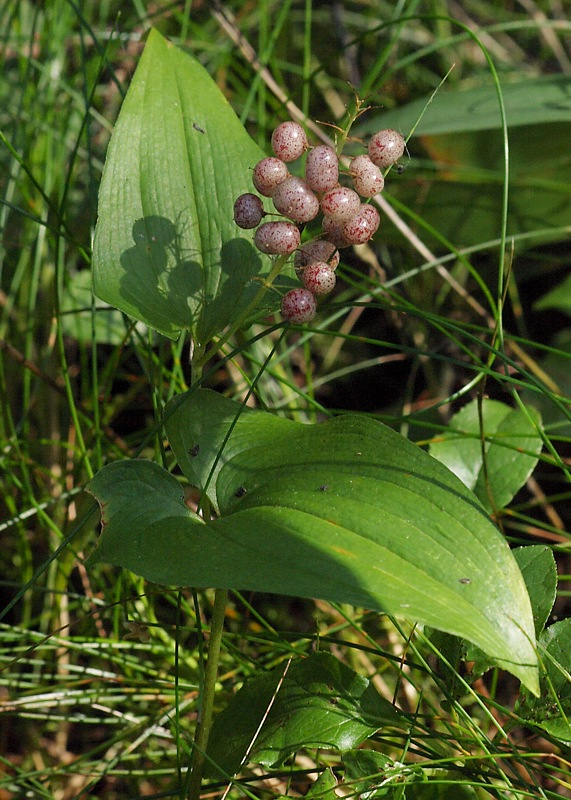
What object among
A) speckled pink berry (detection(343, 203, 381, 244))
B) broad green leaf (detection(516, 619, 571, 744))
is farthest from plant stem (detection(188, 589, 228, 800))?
speckled pink berry (detection(343, 203, 381, 244))

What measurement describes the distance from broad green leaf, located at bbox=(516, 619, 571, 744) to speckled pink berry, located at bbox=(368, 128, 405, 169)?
2.24 feet

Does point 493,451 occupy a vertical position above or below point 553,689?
above

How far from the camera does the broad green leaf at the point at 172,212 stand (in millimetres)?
1254

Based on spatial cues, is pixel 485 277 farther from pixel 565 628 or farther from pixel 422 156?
pixel 565 628

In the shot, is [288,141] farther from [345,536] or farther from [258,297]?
[345,536]

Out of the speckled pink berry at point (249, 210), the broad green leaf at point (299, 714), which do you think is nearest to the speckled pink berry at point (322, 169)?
the speckled pink berry at point (249, 210)

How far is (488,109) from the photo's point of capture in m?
2.00

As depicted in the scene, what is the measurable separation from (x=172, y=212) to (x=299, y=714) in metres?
0.81

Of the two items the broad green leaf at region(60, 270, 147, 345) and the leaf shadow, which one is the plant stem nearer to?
the leaf shadow

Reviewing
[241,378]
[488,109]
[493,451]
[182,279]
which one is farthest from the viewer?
[488,109]

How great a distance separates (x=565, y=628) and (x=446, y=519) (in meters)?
0.30

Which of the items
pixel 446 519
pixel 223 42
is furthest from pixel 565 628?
pixel 223 42

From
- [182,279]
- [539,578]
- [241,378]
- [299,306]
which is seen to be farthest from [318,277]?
[241,378]

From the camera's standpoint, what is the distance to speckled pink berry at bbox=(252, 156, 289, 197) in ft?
3.51
